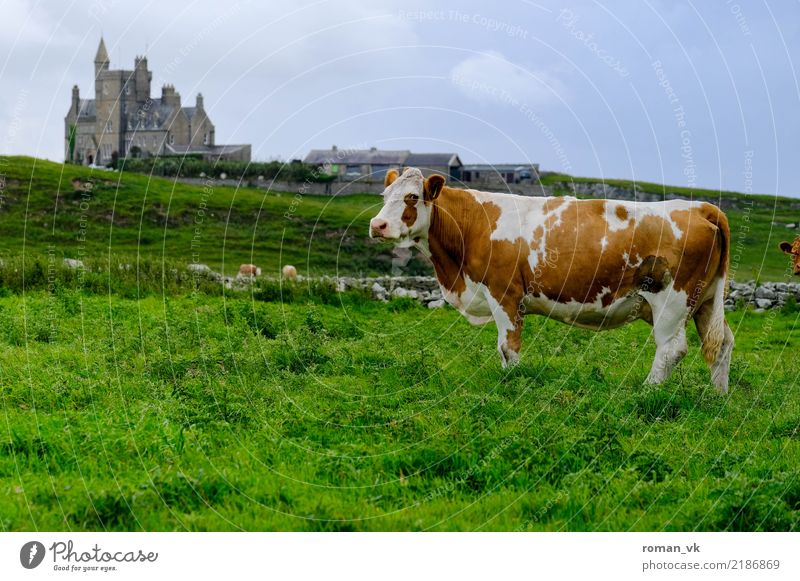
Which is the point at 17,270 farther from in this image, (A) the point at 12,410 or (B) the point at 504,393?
(B) the point at 504,393

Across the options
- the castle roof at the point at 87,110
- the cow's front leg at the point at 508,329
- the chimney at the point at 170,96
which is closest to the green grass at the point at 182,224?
the cow's front leg at the point at 508,329

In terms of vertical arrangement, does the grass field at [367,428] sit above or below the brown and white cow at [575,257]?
below

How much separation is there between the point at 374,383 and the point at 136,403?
2675mm

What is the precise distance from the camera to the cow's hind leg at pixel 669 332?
35.3ft

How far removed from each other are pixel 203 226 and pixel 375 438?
127ft

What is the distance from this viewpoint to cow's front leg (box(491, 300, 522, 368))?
36.7 feet

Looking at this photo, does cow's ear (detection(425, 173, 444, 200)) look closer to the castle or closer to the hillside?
the hillside

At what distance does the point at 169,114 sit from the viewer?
91.0 metres

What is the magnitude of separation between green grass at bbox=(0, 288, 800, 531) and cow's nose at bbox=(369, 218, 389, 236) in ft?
5.34

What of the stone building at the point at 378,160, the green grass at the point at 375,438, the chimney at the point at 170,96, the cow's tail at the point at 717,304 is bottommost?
the green grass at the point at 375,438

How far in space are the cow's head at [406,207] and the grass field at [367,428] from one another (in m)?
1.61

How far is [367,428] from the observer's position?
883 cm

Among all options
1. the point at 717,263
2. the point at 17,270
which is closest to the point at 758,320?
the point at 717,263

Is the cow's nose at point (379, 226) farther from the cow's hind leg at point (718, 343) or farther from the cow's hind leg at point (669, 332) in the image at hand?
the cow's hind leg at point (718, 343)
